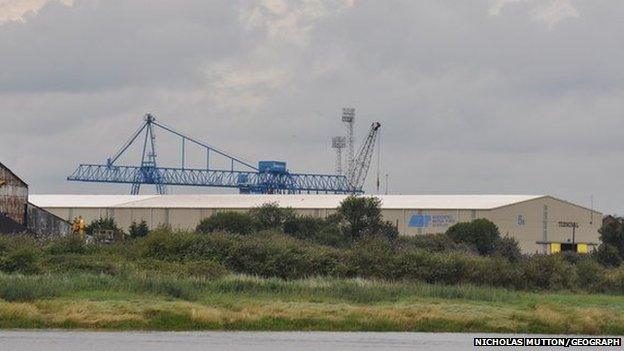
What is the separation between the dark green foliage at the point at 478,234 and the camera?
11881cm

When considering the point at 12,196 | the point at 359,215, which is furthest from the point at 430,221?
the point at 12,196

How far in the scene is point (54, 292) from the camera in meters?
53.5

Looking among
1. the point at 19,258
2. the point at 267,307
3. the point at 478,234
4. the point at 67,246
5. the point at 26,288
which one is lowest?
the point at 267,307

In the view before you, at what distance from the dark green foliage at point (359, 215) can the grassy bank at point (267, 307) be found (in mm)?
67503

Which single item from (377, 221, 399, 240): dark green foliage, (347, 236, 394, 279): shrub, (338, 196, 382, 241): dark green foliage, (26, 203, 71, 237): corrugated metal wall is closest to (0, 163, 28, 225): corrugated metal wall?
(26, 203, 71, 237): corrugated metal wall

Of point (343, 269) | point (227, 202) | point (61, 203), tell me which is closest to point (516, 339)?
point (343, 269)

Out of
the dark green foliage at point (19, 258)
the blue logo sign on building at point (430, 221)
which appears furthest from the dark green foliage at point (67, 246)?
the blue logo sign on building at point (430, 221)

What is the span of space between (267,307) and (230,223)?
7147cm

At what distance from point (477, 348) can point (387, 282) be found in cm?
2138

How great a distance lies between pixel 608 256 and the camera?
120 m

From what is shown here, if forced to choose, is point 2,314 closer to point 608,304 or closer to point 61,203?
point 608,304

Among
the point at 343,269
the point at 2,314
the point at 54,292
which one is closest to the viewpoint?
the point at 2,314

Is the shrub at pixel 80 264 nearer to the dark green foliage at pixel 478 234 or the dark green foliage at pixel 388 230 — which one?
the dark green foliage at pixel 478 234

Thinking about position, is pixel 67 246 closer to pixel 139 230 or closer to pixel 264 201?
pixel 139 230
